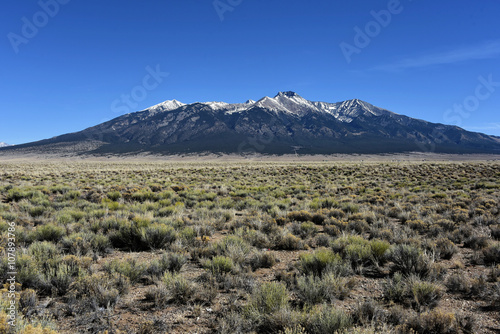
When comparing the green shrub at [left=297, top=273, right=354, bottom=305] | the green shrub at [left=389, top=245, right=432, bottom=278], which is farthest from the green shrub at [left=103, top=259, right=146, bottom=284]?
the green shrub at [left=389, top=245, right=432, bottom=278]

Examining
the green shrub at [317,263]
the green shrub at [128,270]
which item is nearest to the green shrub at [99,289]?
the green shrub at [128,270]

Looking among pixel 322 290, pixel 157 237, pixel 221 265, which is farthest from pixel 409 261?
pixel 157 237

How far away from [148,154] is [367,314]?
13269 centimetres

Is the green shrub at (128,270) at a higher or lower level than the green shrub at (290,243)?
higher

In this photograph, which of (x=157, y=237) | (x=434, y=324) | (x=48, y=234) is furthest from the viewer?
A: (x=157, y=237)

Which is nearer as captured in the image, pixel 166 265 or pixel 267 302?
pixel 267 302

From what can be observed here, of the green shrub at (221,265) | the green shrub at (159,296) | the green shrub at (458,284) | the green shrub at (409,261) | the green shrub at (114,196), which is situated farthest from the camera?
the green shrub at (114,196)

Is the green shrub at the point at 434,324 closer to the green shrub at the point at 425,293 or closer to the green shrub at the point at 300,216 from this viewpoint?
the green shrub at the point at 425,293

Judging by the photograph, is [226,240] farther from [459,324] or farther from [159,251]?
[459,324]

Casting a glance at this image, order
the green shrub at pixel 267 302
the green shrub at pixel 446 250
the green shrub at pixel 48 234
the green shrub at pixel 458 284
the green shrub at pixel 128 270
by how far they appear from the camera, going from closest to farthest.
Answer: the green shrub at pixel 267 302 < the green shrub at pixel 458 284 < the green shrub at pixel 128 270 < the green shrub at pixel 446 250 < the green shrub at pixel 48 234

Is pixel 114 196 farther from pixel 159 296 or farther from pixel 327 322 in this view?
pixel 327 322

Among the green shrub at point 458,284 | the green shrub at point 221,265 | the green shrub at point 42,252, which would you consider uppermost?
the green shrub at point 42,252

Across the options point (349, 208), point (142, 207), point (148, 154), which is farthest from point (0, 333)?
point (148, 154)

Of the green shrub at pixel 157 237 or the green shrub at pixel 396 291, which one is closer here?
the green shrub at pixel 396 291
